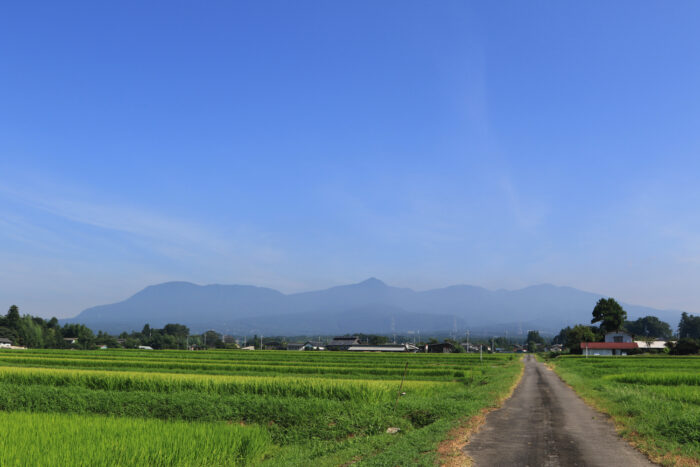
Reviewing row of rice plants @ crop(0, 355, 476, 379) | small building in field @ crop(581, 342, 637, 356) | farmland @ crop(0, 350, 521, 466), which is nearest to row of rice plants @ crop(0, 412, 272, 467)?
farmland @ crop(0, 350, 521, 466)

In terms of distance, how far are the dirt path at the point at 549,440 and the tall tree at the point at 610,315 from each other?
364 ft

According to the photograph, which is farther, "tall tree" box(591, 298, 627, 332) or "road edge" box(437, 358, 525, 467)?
"tall tree" box(591, 298, 627, 332)

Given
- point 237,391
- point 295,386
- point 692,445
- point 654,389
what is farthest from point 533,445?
point 654,389

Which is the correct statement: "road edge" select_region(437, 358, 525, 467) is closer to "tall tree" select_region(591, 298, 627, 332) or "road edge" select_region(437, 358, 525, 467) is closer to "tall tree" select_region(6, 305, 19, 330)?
"tall tree" select_region(591, 298, 627, 332)

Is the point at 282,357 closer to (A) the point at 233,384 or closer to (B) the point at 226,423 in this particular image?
(A) the point at 233,384

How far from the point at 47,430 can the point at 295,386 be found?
1151cm

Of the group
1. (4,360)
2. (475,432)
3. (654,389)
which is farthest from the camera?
(4,360)

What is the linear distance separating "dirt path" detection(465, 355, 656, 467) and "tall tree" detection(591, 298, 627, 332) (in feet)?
364

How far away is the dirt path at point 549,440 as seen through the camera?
11.3m

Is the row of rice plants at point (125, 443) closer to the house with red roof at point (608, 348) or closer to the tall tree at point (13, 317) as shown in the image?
the house with red roof at point (608, 348)

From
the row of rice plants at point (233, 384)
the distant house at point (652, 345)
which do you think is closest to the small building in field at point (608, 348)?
the distant house at point (652, 345)

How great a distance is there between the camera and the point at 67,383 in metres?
28.5

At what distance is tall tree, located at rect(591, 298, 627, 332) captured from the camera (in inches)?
4601

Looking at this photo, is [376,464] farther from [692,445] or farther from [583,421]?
[583,421]
